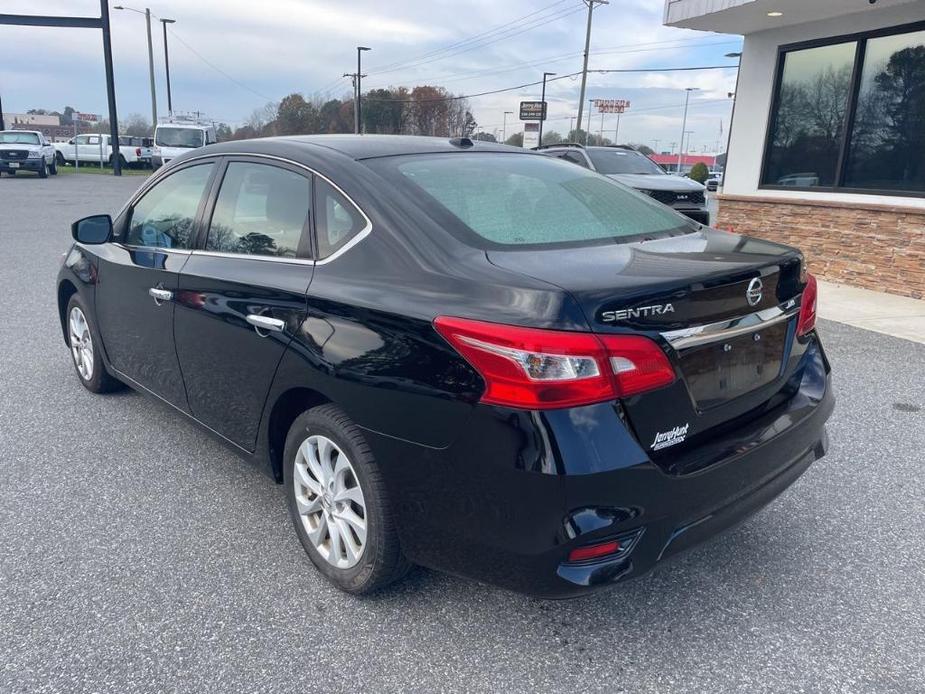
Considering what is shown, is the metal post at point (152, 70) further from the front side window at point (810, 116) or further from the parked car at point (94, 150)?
the front side window at point (810, 116)

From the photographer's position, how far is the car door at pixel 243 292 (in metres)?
2.73

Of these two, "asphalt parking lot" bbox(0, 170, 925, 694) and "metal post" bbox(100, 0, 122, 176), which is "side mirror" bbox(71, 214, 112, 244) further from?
"metal post" bbox(100, 0, 122, 176)

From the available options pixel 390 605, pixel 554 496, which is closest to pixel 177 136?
pixel 390 605

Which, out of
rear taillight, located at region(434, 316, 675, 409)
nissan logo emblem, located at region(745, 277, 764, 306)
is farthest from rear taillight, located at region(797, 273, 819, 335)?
rear taillight, located at region(434, 316, 675, 409)

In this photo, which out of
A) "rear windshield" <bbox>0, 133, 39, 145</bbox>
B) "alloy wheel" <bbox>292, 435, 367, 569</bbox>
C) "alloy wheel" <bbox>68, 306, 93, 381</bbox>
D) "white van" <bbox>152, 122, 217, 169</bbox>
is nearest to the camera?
"alloy wheel" <bbox>292, 435, 367, 569</bbox>

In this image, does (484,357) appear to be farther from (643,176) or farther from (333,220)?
(643,176)

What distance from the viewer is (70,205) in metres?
18.3

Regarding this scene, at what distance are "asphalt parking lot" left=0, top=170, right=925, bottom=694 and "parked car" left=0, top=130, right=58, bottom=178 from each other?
28328 millimetres

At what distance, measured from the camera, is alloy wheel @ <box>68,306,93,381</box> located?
179 inches

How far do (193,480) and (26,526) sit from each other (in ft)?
2.34

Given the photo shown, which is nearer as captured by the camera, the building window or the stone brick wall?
the stone brick wall

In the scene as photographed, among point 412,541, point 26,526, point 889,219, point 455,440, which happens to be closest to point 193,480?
point 26,526

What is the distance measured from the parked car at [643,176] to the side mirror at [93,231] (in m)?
9.38

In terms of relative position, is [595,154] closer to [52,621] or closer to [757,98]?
[757,98]
